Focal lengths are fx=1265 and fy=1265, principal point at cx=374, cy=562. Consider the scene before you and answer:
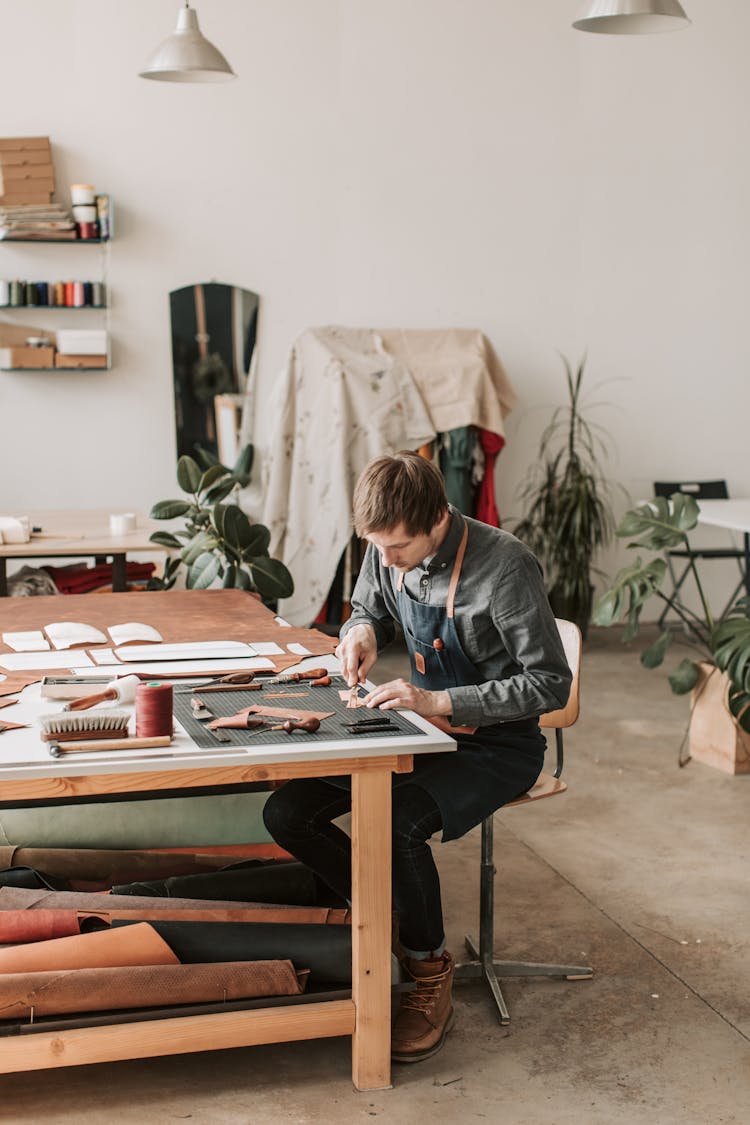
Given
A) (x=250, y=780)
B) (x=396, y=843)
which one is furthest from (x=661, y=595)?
(x=250, y=780)

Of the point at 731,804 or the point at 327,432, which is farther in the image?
the point at 327,432

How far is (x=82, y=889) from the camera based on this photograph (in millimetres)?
3223

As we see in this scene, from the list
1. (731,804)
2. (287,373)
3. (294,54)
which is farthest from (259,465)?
(731,804)

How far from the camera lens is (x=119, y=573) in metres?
5.34

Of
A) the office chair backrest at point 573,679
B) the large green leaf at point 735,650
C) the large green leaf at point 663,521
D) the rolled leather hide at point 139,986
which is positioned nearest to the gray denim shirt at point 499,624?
the office chair backrest at point 573,679

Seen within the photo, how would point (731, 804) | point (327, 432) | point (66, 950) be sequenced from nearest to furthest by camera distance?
point (66, 950)
point (731, 804)
point (327, 432)

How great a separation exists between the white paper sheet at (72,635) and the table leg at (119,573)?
160cm

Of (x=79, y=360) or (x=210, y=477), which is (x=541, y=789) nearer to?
(x=210, y=477)

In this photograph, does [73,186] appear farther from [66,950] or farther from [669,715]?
[66,950]

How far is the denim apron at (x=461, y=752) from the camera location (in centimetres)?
284

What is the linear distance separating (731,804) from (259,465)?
3.55m

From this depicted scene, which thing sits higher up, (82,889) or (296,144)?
(296,144)

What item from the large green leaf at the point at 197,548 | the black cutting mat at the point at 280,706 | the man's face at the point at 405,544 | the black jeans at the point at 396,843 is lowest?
the black jeans at the point at 396,843

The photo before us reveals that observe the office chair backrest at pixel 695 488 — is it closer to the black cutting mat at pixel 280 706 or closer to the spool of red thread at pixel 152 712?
the black cutting mat at pixel 280 706
